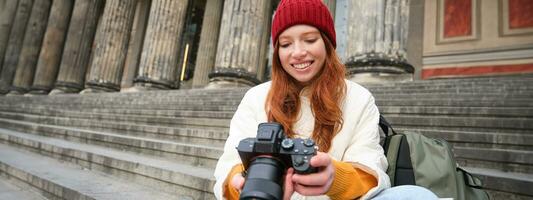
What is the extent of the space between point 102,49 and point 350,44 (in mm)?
8875

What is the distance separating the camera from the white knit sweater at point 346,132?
1.02 meters

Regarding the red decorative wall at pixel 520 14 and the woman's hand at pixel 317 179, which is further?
the red decorative wall at pixel 520 14

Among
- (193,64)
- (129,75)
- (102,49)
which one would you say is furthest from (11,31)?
(193,64)

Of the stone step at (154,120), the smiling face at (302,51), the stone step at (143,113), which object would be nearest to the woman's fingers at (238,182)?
the smiling face at (302,51)

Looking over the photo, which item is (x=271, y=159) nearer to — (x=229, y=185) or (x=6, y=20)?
(x=229, y=185)

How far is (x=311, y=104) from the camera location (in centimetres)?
118

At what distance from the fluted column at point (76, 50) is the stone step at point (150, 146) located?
8133 mm

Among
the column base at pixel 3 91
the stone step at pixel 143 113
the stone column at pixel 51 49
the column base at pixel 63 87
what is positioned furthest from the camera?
the column base at pixel 3 91

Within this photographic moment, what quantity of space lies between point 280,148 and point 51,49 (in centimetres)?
1571

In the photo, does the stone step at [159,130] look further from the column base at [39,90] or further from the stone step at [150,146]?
the column base at [39,90]

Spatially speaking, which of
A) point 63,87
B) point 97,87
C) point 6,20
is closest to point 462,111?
point 97,87

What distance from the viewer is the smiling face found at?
114 centimetres

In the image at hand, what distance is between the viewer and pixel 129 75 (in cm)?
1473

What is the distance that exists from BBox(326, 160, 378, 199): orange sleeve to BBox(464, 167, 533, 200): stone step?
1.41 meters
